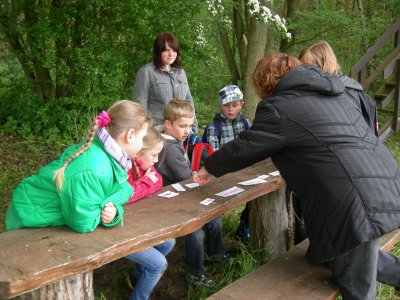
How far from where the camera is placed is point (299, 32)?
36.0ft

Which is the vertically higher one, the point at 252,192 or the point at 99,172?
the point at 99,172

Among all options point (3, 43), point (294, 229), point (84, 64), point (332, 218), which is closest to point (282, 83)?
point (332, 218)

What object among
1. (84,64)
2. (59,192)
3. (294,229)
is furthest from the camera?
(84,64)

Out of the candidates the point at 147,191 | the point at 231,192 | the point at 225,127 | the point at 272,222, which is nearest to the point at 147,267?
the point at 147,191

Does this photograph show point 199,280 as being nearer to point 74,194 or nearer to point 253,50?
point 74,194

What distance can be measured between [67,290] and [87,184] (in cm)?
54

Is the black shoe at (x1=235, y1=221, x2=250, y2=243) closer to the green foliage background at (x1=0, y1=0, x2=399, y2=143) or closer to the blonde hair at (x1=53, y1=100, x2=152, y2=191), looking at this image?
the blonde hair at (x1=53, y1=100, x2=152, y2=191)

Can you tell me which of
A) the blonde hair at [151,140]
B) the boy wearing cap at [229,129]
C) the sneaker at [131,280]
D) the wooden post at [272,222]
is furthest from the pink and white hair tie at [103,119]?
the boy wearing cap at [229,129]

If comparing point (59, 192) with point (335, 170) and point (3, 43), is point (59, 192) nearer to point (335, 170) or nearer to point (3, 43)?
point (335, 170)

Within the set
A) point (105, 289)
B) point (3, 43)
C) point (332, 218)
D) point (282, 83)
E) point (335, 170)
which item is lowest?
point (105, 289)

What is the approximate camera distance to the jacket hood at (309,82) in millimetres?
2490

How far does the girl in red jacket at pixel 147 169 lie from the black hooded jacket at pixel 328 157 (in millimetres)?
586

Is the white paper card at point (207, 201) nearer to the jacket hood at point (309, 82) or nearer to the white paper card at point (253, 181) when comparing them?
the white paper card at point (253, 181)

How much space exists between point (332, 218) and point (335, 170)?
0.27m
